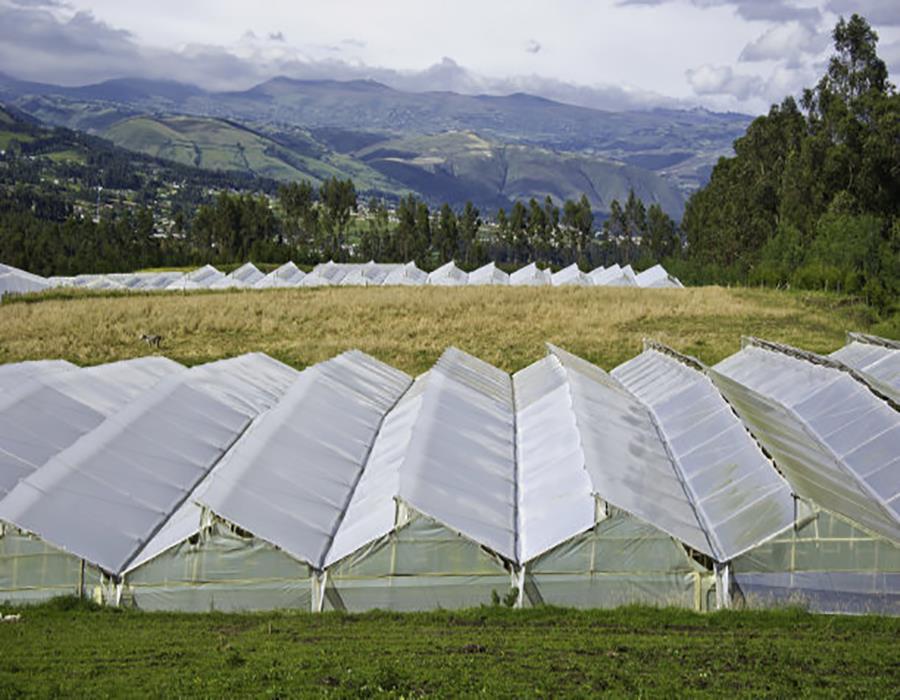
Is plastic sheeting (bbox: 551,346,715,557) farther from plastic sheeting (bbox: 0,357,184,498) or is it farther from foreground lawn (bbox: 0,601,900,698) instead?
plastic sheeting (bbox: 0,357,184,498)

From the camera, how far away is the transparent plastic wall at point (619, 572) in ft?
56.5

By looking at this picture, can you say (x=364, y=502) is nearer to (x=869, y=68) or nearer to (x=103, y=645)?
(x=103, y=645)

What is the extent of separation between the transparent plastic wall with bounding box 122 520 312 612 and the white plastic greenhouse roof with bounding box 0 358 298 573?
3.07 ft

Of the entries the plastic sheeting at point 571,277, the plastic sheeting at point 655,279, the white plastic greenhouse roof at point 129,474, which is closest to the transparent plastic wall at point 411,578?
the white plastic greenhouse roof at point 129,474

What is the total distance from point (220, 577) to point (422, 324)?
30.9 meters

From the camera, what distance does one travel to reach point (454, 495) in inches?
774

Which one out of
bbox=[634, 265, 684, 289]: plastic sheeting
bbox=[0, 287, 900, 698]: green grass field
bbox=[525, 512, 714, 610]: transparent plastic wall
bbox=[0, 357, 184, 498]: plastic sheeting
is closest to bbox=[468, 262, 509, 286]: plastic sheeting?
bbox=[634, 265, 684, 289]: plastic sheeting

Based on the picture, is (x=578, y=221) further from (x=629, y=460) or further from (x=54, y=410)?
(x=629, y=460)

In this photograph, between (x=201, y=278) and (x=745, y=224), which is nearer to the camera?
(x=745, y=224)

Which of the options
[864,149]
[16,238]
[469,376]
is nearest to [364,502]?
[469,376]

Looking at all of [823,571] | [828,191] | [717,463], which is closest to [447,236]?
[828,191]

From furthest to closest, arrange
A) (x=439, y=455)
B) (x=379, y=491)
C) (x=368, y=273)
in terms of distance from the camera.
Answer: (x=368, y=273) < (x=439, y=455) < (x=379, y=491)

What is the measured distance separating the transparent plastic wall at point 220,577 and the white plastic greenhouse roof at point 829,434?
9.19 m

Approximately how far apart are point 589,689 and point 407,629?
3963mm
